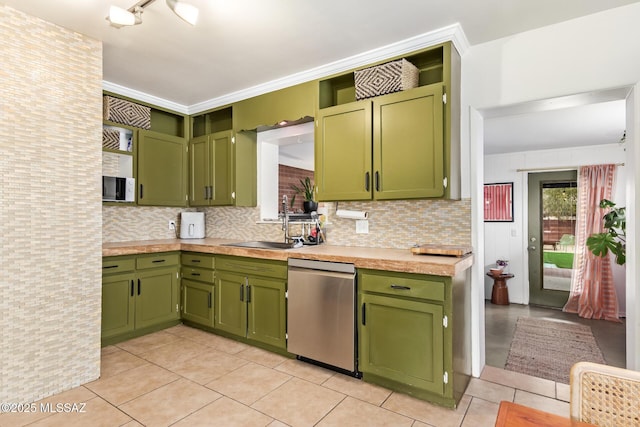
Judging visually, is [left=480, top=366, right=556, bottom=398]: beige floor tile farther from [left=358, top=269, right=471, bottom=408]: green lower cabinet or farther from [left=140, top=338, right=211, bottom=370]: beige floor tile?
[left=140, top=338, right=211, bottom=370]: beige floor tile

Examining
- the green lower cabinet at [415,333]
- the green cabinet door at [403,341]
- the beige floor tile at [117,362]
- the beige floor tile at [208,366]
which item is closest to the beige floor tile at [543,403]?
the green lower cabinet at [415,333]

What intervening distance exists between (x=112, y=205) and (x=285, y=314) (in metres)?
2.23

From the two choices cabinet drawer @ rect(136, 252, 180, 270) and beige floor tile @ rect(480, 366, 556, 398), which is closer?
beige floor tile @ rect(480, 366, 556, 398)

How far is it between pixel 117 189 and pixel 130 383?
6.21ft

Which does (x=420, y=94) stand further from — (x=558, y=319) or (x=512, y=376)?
(x=558, y=319)

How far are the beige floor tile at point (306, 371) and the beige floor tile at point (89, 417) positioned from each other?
1105 mm

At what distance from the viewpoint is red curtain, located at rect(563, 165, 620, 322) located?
468cm

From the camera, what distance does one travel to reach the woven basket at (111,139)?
3.46 meters

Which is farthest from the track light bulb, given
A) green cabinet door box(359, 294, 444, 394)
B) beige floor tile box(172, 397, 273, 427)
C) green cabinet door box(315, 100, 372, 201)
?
beige floor tile box(172, 397, 273, 427)

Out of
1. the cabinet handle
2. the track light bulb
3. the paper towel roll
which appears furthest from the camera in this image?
the paper towel roll

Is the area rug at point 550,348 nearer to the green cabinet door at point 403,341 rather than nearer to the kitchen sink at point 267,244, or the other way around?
the green cabinet door at point 403,341

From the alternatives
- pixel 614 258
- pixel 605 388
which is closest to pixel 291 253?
pixel 605 388

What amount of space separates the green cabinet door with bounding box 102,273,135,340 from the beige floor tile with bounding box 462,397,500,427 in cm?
300

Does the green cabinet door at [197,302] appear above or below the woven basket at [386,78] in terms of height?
below
